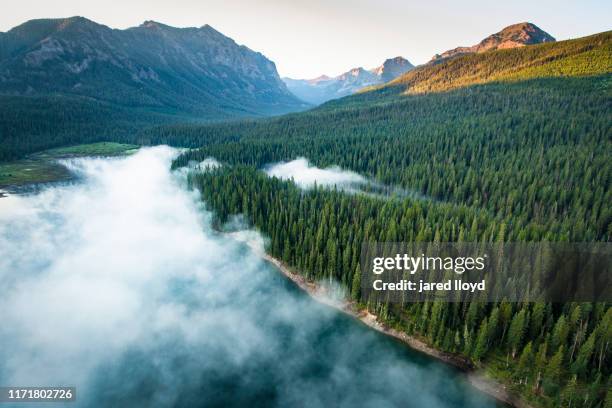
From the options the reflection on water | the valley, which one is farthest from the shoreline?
the reflection on water

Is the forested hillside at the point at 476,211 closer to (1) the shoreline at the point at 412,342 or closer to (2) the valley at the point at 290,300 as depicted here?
(2) the valley at the point at 290,300

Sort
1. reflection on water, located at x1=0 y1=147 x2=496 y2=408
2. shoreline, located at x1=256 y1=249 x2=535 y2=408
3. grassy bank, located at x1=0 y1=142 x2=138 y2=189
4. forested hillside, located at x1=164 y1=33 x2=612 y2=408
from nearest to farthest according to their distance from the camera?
shoreline, located at x1=256 y1=249 x2=535 y2=408
forested hillside, located at x1=164 y1=33 x2=612 y2=408
reflection on water, located at x1=0 y1=147 x2=496 y2=408
grassy bank, located at x1=0 y1=142 x2=138 y2=189

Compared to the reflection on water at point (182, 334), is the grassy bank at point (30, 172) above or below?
above

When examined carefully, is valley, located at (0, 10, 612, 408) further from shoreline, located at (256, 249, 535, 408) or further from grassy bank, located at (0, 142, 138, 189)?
grassy bank, located at (0, 142, 138, 189)

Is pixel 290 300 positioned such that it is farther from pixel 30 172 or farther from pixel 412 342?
pixel 30 172

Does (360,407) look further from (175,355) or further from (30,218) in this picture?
(30,218)

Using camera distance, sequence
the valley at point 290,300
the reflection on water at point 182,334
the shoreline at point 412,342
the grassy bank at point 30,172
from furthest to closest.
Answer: the grassy bank at point 30,172, the reflection on water at point 182,334, the valley at point 290,300, the shoreline at point 412,342

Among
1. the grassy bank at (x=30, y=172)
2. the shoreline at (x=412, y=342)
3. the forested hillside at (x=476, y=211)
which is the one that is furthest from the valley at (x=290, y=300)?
the grassy bank at (x=30, y=172)
